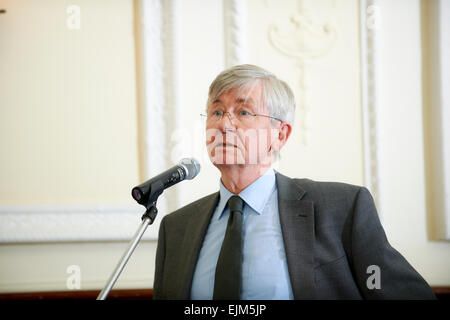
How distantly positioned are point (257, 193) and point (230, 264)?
27 centimetres

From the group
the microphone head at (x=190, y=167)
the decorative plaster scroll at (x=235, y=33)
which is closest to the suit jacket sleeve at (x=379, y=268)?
the microphone head at (x=190, y=167)

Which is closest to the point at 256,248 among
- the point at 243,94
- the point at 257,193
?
the point at 257,193

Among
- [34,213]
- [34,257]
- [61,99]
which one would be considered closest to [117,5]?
[61,99]

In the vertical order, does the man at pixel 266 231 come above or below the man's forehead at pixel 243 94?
below

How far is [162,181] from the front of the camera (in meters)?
1.19

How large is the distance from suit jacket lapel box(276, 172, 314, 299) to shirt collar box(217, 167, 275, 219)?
4 cm

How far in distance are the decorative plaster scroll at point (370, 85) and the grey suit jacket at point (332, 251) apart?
0.89 m

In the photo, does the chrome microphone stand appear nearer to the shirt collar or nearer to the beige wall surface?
the shirt collar

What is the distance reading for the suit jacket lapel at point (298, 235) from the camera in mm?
1274

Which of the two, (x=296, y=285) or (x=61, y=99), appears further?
(x=61, y=99)

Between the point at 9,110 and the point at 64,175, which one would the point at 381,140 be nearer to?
the point at 64,175

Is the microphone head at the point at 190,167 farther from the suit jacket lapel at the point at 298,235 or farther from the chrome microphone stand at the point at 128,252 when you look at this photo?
the suit jacket lapel at the point at 298,235
